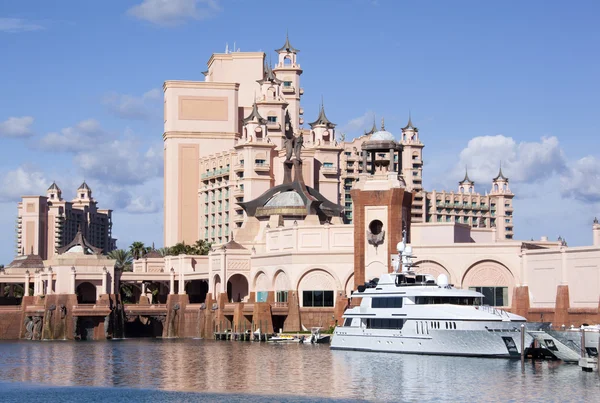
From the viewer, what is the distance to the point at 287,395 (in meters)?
71.5

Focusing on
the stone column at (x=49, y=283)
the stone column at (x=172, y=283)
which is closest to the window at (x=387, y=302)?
the stone column at (x=49, y=283)

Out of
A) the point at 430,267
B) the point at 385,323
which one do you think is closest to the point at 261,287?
the point at 430,267

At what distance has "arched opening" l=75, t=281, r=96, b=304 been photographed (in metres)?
154

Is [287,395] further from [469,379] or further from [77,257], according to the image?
[77,257]

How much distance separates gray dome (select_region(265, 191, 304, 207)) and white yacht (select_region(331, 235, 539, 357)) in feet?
157

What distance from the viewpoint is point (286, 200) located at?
497 feet

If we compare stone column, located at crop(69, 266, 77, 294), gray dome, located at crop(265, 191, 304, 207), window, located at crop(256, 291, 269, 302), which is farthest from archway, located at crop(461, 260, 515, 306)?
stone column, located at crop(69, 266, 77, 294)

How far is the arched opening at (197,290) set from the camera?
157375 mm

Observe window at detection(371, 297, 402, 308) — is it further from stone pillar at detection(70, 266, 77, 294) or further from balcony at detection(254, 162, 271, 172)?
balcony at detection(254, 162, 271, 172)

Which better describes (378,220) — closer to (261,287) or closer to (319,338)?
(319,338)

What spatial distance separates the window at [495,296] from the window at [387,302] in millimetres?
23074

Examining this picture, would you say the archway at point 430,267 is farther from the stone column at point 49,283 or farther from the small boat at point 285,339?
the stone column at point 49,283

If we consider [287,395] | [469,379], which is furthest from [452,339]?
[287,395]

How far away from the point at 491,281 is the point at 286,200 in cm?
3844
